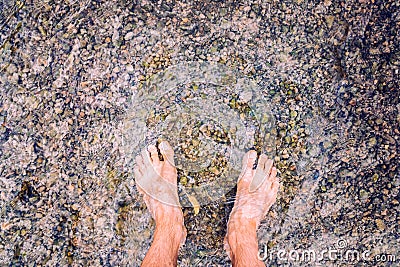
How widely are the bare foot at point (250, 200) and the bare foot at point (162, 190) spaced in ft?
0.91

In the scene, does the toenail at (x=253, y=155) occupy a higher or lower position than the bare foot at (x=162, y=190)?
higher

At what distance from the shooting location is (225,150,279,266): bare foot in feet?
7.66

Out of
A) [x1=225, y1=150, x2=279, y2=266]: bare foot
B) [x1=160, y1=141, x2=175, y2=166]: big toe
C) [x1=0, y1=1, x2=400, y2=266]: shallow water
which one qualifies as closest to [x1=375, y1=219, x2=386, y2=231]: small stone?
[x1=0, y1=1, x2=400, y2=266]: shallow water

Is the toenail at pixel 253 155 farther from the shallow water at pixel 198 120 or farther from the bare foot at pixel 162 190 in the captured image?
the bare foot at pixel 162 190

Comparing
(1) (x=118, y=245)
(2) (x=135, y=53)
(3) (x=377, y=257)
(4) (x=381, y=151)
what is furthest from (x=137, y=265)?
(4) (x=381, y=151)

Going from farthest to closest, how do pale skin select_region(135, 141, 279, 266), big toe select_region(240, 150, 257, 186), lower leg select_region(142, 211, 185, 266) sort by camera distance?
big toe select_region(240, 150, 257, 186) → pale skin select_region(135, 141, 279, 266) → lower leg select_region(142, 211, 185, 266)

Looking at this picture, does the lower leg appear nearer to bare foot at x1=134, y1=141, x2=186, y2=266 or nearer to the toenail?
bare foot at x1=134, y1=141, x2=186, y2=266

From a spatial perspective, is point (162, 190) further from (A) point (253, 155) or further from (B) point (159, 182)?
(A) point (253, 155)

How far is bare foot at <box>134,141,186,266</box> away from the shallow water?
0.05 meters

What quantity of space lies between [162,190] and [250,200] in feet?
1.58

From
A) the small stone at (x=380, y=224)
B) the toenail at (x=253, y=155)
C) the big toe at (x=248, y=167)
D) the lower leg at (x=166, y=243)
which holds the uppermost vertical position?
the toenail at (x=253, y=155)

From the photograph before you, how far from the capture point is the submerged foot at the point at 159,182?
2.39m

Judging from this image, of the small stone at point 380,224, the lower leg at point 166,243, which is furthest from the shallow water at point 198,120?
the lower leg at point 166,243

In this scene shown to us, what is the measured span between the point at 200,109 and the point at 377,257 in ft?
4.14
